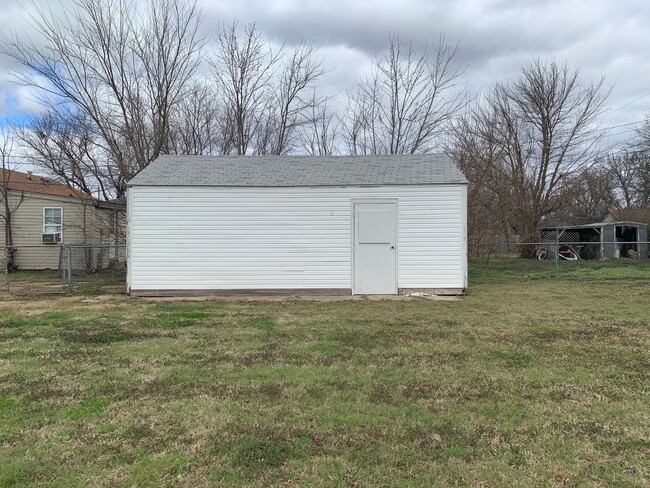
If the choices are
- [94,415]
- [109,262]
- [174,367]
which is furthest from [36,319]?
[109,262]

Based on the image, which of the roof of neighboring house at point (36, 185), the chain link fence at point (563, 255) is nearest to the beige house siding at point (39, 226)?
the roof of neighboring house at point (36, 185)

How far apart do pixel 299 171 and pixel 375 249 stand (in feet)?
8.92

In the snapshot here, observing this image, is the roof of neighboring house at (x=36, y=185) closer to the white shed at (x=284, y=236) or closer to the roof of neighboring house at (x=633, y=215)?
the white shed at (x=284, y=236)

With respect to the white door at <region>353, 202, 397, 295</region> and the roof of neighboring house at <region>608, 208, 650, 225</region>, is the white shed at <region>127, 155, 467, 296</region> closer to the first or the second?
the white door at <region>353, 202, 397, 295</region>

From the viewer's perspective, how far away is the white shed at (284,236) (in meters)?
10.2

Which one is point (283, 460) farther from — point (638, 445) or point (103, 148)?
point (103, 148)

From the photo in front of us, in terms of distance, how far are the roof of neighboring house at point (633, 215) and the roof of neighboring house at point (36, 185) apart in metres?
29.3

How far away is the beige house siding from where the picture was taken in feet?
55.7

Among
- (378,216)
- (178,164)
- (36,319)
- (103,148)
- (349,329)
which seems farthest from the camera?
(103,148)

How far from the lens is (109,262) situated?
17.8 meters

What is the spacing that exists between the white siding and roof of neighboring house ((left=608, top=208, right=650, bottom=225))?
23938 mm

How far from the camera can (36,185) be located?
19.4 meters

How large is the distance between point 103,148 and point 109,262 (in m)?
4.36

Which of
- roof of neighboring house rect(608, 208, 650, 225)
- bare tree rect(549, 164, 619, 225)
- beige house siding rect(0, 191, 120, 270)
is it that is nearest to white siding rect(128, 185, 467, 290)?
beige house siding rect(0, 191, 120, 270)
